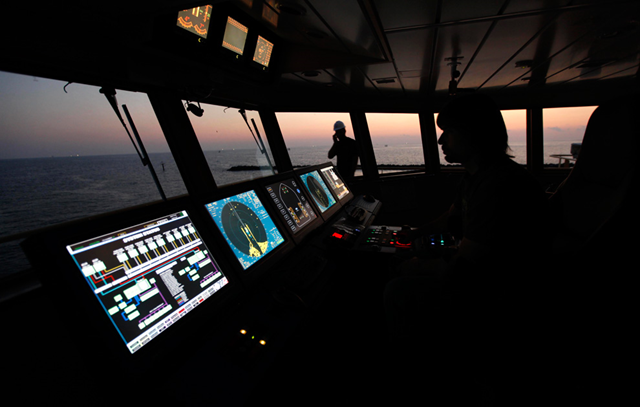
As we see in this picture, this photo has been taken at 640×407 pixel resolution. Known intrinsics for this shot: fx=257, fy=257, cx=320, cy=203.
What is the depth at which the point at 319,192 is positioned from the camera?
6.89 feet

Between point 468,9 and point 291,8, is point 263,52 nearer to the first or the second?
point 291,8

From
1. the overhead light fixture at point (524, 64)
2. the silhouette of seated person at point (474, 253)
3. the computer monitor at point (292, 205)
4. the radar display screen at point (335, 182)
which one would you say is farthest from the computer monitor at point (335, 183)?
the overhead light fixture at point (524, 64)

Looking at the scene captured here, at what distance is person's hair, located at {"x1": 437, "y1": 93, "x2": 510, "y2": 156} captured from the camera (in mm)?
1219

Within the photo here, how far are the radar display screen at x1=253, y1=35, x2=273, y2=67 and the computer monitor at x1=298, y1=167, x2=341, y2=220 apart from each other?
94 centimetres

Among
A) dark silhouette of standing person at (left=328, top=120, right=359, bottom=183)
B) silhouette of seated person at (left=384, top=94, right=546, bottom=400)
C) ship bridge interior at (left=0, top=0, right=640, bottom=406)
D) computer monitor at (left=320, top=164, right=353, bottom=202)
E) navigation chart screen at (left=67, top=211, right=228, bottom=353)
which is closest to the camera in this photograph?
navigation chart screen at (left=67, top=211, right=228, bottom=353)

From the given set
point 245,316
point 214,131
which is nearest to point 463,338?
point 245,316

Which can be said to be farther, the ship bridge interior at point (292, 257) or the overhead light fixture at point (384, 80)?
the overhead light fixture at point (384, 80)

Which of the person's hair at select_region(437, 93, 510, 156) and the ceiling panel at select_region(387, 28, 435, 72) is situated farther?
the ceiling panel at select_region(387, 28, 435, 72)

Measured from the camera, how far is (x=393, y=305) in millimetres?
1282

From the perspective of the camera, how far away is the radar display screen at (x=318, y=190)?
1987 mm

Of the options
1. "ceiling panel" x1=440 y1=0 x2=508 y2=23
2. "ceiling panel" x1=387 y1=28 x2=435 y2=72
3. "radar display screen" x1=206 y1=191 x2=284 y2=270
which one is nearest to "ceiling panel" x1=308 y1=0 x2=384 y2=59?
"ceiling panel" x1=387 y1=28 x2=435 y2=72

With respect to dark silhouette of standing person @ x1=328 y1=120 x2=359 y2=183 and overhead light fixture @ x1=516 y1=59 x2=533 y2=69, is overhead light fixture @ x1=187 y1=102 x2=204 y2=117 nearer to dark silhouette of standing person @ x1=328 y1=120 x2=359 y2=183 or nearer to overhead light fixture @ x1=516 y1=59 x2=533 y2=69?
dark silhouette of standing person @ x1=328 y1=120 x2=359 y2=183

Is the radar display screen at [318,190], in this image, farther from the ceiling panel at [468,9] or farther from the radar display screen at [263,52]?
the ceiling panel at [468,9]

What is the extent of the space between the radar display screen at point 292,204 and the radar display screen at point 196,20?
1033 millimetres
